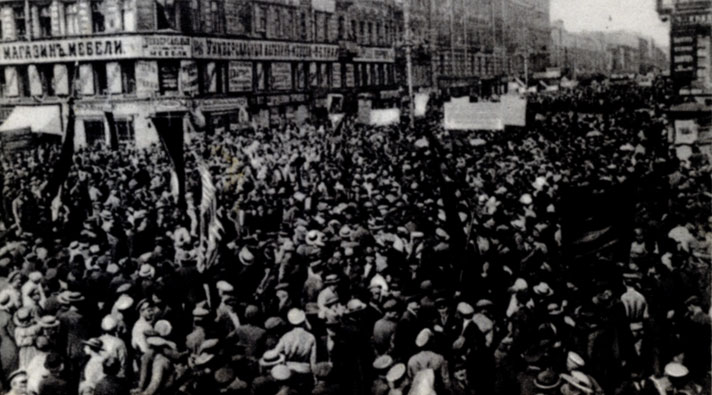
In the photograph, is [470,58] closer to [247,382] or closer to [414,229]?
[414,229]

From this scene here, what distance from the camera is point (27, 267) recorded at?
31.1ft

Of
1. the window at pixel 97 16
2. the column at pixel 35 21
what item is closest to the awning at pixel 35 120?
the column at pixel 35 21

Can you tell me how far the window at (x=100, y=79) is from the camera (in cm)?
2544

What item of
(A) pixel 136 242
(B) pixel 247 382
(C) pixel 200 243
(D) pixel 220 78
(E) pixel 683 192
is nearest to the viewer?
(B) pixel 247 382

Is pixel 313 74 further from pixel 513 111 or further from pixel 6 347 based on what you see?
pixel 6 347

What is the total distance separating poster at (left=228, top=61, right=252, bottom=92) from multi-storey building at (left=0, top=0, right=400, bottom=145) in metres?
0.04

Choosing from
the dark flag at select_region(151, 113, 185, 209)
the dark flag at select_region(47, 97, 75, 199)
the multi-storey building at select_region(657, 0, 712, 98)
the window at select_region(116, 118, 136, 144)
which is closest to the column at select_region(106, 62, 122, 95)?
the window at select_region(116, 118, 136, 144)

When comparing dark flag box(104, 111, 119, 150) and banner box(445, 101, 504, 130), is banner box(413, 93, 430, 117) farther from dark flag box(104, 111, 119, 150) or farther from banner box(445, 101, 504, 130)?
dark flag box(104, 111, 119, 150)

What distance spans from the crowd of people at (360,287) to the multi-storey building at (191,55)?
723 centimetres

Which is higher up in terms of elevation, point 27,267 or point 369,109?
point 369,109

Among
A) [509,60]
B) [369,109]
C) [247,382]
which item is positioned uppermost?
[509,60]

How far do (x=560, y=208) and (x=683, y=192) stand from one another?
2478 millimetres

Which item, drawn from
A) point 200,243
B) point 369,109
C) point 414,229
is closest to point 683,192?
point 414,229

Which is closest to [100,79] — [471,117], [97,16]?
[97,16]
